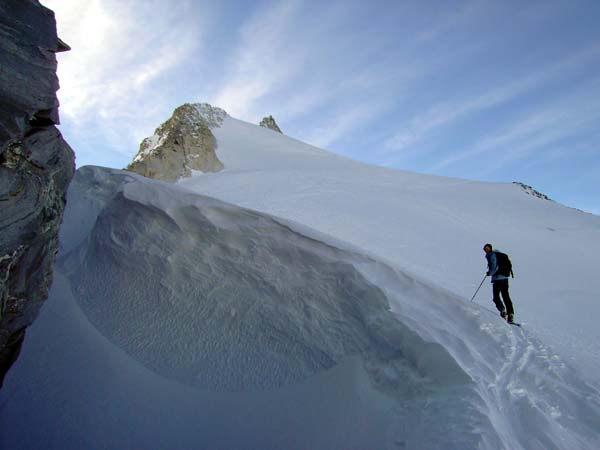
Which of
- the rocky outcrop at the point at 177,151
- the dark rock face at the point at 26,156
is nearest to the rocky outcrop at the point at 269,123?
the rocky outcrop at the point at 177,151

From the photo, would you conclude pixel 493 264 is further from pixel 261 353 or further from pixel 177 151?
pixel 177 151

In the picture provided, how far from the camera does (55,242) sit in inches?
148

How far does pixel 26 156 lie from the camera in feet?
9.82

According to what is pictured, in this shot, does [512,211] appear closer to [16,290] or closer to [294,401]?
[294,401]

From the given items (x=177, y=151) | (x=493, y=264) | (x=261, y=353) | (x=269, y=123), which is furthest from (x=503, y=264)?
(x=269, y=123)

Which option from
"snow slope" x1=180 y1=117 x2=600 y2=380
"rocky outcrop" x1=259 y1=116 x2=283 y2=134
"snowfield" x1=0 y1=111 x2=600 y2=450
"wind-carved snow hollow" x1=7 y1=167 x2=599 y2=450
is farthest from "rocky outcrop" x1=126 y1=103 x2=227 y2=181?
"rocky outcrop" x1=259 y1=116 x2=283 y2=134

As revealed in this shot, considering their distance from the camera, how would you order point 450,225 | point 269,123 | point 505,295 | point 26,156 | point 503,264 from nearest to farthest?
1. point 26,156
2. point 505,295
3. point 503,264
4. point 450,225
5. point 269,123

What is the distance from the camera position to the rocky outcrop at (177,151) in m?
20.2

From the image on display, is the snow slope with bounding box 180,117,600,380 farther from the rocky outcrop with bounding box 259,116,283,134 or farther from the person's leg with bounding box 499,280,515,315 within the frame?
the rocky outcrop with bounding box 259,116,283,134

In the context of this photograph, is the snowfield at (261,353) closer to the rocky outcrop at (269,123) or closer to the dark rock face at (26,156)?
the dark rock face at (26,156)

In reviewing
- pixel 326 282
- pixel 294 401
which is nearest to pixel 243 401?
pixel 294 401

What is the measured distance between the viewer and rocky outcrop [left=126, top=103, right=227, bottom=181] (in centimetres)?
2022

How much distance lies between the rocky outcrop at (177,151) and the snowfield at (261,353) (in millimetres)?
14330

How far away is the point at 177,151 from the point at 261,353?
18664 mm
